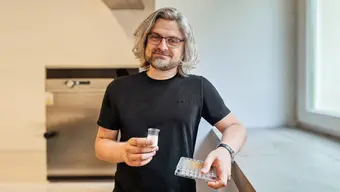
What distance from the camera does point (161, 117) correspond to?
0.88 m

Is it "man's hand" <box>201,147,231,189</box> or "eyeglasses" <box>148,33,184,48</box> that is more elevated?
"eyeglasses" <box>148,33,184,48</box>

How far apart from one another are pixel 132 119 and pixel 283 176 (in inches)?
16.3

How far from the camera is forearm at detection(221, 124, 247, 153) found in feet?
2.68

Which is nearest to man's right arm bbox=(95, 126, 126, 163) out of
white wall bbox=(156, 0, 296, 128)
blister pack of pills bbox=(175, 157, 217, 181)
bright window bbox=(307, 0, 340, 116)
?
blister pack of pills bbox=(175, 157, 217, 181)

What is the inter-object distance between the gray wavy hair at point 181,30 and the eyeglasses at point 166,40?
2cm

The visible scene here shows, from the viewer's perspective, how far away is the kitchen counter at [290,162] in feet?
2.01

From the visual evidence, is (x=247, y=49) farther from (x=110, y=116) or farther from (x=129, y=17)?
(x=129, y=17)

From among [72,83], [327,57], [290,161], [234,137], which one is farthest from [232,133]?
[72,83]

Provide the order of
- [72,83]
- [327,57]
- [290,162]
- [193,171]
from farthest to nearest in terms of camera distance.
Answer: [72,83] → [327,57] → [290,162] → [193,171]

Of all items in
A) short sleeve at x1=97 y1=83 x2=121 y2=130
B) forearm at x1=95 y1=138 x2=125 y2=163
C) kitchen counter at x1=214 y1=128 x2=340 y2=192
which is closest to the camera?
kitchen counter at x1=214 y1=128 x2=340 y2=192

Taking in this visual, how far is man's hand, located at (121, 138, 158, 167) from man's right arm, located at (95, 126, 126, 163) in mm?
81

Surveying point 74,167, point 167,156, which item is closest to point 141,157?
point 167,156

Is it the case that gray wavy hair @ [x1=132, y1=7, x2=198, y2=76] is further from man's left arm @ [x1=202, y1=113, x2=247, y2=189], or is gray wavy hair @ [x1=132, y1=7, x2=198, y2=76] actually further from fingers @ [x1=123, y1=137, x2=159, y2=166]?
fingers @ [x1=123, y1=137, x2=159, y2=166]

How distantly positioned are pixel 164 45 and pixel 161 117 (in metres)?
0.20
